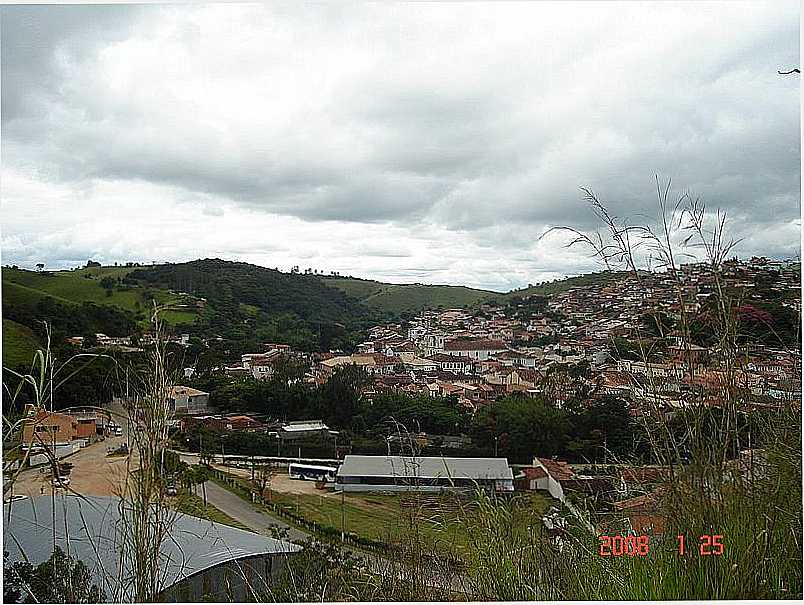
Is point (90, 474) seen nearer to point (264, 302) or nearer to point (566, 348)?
point (264, 302)

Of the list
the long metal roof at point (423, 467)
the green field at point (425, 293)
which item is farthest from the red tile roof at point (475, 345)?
the long metal roof at point (423, 467)

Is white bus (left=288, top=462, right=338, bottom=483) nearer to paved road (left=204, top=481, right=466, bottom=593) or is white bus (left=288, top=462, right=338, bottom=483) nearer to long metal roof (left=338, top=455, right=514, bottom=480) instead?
A: long metal roof (left=338, top=455, right=514, bottom=480)

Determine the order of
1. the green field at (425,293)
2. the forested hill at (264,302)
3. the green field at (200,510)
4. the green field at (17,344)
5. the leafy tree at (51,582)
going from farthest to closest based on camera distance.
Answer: the green field at (425,293) → the forested hill at (264,302) → the green field at (200,510) → the green field at (17,344) → the leafy tree at (51,582)

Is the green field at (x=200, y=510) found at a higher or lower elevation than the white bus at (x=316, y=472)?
lower

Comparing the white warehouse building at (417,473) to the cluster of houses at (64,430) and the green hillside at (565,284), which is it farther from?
the cluster of houses at (64,430)

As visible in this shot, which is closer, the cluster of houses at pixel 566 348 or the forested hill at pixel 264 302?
the cluster of houses at pixel 566 348

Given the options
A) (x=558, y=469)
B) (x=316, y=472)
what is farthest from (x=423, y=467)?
(x=558, y=469)

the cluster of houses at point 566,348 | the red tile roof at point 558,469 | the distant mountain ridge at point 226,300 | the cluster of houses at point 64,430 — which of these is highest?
the distant mountain ridge at point 226,300
